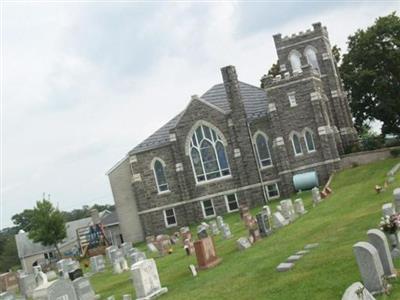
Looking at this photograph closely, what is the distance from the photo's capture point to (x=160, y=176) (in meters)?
45.1

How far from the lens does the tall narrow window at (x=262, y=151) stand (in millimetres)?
42188

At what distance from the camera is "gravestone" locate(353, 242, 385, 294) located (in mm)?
10742

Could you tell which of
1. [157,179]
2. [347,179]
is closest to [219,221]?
[347,179]

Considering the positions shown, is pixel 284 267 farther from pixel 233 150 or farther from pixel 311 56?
pixel 311 56

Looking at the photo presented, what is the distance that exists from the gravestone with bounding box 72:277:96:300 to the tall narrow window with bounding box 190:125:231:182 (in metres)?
24.1

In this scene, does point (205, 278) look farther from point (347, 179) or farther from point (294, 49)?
point (294, 49)

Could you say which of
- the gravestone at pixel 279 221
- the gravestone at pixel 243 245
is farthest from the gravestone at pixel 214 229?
the gravestone at pixel 243 245

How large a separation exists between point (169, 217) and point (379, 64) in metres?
20.2

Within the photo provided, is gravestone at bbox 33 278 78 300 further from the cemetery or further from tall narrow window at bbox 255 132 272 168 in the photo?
tall narrow window at bbox 255 132 272 168

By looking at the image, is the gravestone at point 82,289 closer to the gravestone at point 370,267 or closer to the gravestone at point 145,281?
the gravestone at point 145,281

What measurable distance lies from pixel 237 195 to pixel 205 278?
24752mm

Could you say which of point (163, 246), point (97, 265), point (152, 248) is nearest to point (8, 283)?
point (97, 265)

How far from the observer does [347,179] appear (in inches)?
1416

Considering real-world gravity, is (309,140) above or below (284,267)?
above
